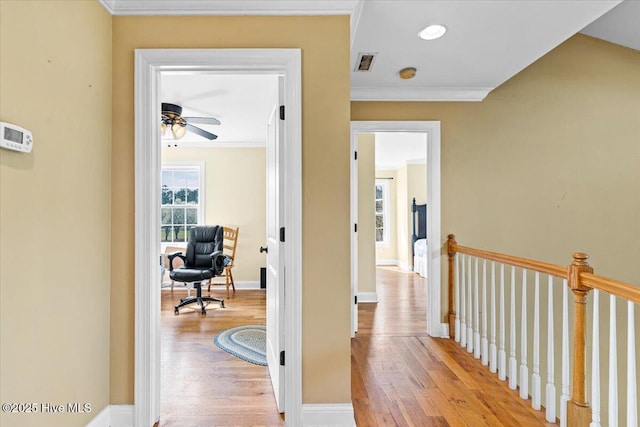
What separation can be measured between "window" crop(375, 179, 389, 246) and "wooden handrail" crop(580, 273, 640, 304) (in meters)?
6.79

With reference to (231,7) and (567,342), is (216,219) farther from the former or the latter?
(567,342)

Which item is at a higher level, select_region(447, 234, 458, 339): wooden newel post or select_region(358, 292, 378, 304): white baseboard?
select_region(447, 234, 458, 339): wooden newel post

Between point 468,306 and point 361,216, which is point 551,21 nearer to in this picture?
point 468,306

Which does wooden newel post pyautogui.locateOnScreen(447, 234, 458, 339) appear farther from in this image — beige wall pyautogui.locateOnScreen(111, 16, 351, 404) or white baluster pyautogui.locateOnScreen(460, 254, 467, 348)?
beige wall pyautogui.locateOnScreen(111, 16, 351, 404)

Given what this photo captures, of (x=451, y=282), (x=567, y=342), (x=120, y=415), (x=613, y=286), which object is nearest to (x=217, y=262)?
(x=120, y=415)

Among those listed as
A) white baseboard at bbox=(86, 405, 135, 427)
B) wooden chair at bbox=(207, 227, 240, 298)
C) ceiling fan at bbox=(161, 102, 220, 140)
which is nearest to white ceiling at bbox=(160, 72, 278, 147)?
ceiling fan at bbox=(161, 102, 220, 140)

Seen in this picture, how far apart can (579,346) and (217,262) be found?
365cm

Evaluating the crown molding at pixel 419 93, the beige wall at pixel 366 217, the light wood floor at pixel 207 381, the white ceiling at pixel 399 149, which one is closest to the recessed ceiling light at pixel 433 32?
the crown molding at pixel 419 93

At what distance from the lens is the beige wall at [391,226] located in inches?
335

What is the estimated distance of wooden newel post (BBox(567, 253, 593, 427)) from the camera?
5.85ft

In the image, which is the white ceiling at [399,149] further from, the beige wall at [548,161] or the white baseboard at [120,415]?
the white baseboard at [120,415]

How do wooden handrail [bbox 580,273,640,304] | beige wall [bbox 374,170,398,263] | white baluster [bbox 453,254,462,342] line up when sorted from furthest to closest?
beige wall [bbox 374,170,398,263]
white baluster [bbox 453,254,462,342]
wooden handrail [bbox 580,273,640,304]

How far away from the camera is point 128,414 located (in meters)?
1.91

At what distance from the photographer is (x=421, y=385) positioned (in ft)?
7.98
